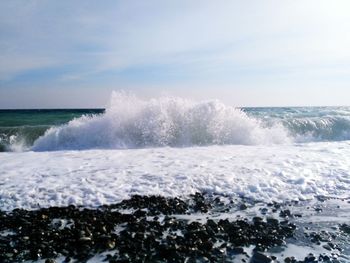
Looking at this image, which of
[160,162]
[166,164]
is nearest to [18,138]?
[160,162]

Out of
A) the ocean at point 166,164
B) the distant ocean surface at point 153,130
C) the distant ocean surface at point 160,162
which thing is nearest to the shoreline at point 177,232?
the ocean at point 166,164

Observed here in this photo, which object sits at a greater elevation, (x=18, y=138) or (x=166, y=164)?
(x=18, y=138)

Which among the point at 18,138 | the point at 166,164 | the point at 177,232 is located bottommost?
the point at 177,232

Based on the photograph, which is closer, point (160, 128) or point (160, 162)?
point (160, 162)

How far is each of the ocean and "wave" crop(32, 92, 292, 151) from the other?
5 cm

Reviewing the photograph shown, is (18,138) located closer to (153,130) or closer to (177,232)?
(153,130)

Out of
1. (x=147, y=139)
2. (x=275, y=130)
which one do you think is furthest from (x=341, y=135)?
(x=147, y=139)

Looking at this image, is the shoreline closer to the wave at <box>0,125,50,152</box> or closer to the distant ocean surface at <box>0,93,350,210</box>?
the distant ocean surface at <box>0,93,350,210</box>

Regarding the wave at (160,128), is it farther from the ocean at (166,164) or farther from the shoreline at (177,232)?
the shoreline at (177,232)

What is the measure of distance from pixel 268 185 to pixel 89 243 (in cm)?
492

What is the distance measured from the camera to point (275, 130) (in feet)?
65.4

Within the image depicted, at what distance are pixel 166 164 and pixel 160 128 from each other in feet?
22.2

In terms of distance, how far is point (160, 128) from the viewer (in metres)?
17.8

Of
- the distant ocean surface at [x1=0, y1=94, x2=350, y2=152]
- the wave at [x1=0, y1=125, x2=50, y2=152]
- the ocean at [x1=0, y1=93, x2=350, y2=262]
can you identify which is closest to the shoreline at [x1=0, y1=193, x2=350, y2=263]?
the ocean at [x1=0, y1=93, x2=350, y2=262]
